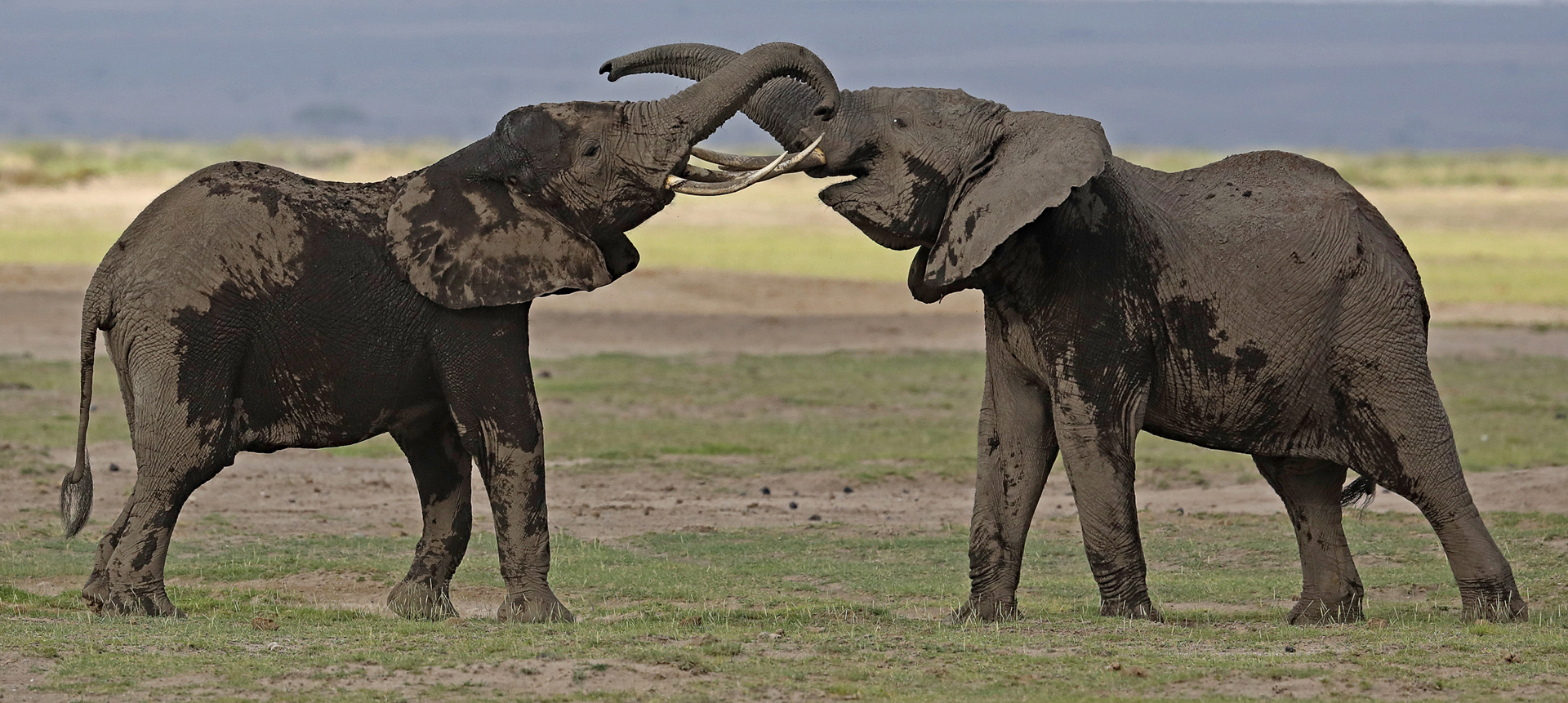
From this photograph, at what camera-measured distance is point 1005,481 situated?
33.8ft

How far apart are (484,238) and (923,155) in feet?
7.58

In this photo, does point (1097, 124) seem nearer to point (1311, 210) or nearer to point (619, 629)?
point (1311, 210)

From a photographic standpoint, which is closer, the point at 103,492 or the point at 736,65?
the point at 736,65

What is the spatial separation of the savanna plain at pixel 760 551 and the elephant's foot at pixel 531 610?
397 mm

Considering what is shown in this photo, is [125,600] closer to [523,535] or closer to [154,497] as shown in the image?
[154,497]

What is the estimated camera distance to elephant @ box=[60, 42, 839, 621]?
980 centimetres

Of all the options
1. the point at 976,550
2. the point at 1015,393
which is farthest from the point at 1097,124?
the point at 976,550

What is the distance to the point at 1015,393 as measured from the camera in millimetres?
10242

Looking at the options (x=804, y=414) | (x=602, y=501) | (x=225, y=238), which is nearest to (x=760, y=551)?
(x=602, y=501)

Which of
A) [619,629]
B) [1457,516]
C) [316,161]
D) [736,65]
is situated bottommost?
[619,629]

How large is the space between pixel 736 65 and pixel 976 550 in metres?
2.87

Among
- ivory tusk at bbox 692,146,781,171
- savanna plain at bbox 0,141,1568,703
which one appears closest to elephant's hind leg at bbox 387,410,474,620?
savanna plain at bbox 0,141,1568,703

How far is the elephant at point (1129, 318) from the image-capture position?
9742 millimetres

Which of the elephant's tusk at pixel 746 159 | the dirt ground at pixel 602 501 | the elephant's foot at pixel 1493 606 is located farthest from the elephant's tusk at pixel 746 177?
the elephant's foot at pixel 1493 606
